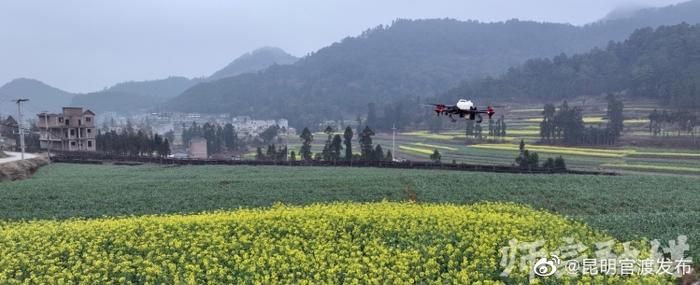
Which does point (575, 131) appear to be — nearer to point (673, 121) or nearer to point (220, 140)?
point (673, 121)

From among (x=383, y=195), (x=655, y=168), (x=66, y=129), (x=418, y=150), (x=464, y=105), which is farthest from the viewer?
(x=418, y=150)

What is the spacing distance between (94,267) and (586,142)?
87.5 m

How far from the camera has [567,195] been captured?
26.3 metres

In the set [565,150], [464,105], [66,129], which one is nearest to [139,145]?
[66,129]

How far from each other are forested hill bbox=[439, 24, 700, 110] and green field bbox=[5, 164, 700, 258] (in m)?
99.8

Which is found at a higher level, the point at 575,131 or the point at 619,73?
the point at 619,73

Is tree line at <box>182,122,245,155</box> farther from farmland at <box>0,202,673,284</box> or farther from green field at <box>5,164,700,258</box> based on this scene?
farmland at <box>0,202,673,284</box>

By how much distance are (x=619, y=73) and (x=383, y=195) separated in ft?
477

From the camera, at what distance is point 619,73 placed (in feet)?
470

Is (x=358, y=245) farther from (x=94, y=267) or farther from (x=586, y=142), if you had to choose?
(x=586, y=142)

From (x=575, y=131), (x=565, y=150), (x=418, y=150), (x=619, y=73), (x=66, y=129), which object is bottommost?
(x=418, y=150)

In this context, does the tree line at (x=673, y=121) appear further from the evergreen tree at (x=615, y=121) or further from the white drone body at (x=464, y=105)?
the white drone body at (x=464, y=105)

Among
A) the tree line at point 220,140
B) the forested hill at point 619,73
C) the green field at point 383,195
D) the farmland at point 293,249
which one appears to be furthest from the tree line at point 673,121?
the tree line at point 220,140

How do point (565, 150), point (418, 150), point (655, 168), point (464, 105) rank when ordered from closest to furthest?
point (464, 105) < point (655, 168) < point (565, 150) < point (418, 150)
